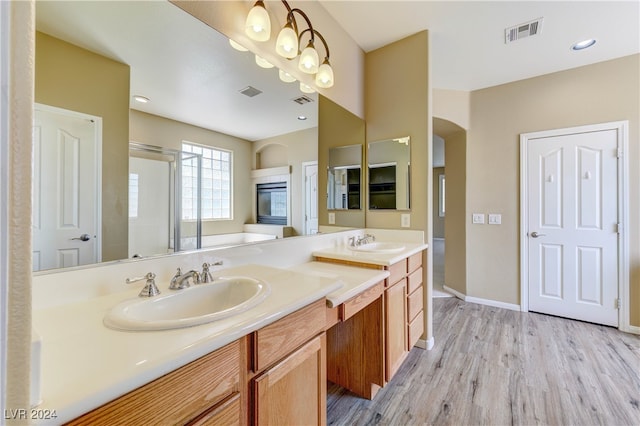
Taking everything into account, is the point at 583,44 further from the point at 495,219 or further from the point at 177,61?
the point at 177,61

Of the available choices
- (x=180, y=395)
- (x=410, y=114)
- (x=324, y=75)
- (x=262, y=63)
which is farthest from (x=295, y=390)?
(x=410, y=114)

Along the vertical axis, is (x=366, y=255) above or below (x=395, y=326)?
above

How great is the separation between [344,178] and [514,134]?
2.16 metres

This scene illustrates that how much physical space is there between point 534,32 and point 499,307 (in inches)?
109

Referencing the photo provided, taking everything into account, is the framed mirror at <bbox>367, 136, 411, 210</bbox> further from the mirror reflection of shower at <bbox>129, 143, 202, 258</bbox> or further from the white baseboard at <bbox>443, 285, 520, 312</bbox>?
the white baseboard at <bbox>443, 285, 520, 312</bbox>

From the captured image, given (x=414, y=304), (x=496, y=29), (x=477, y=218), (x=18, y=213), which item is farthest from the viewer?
(x=477, y=218)

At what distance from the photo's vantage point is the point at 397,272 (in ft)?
5.78

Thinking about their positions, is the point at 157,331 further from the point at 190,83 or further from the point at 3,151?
the point at 190,83

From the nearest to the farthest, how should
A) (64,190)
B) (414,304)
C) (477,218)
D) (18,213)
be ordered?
1. (18,213)
2. (64,190)
3. (414,304)
4. (477,218)

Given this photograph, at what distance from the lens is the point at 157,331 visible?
68cm

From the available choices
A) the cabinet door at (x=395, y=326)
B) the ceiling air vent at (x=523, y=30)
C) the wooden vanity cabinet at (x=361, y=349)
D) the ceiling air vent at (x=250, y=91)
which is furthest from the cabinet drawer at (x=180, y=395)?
the ceiling air vent at (x=523, y=30)

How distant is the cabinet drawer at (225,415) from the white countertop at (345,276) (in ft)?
1.66

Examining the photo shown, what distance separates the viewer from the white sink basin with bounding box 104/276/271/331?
70 centimetres

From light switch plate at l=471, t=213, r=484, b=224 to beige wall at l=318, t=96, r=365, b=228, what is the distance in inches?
64.9
